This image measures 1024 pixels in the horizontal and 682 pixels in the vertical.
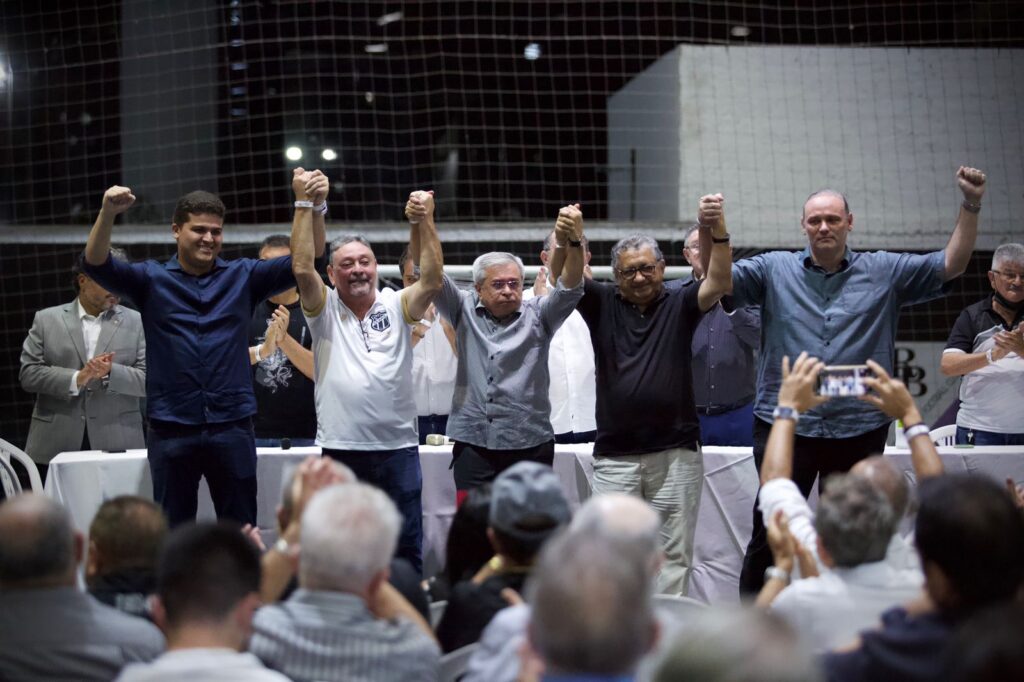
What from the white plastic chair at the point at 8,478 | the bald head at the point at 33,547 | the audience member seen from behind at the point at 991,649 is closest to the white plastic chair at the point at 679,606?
the audience member seen from behind at the point at 991,649

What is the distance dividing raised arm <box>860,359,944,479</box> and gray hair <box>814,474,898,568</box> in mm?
503

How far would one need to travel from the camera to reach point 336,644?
1905 mm

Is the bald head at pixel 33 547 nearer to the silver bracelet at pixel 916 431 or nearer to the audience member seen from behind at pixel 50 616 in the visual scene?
the audience member seen from behind at pixel 50 616

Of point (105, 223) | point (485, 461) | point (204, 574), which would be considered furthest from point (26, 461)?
point (204, 574)

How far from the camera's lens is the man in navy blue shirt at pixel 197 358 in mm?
3748

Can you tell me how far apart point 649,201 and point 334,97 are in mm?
2342

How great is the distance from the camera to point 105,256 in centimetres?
372

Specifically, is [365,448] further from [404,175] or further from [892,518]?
[404,175]

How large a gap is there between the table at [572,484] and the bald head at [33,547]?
7.44ft

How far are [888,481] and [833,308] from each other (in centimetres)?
154

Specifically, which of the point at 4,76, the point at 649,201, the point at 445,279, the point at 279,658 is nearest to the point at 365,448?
the point at 445,279

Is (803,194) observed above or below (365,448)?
above

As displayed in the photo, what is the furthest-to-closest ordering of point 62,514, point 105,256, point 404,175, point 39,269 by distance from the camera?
point 404,175 → point 39,269 → point 105,256 → point 62,514

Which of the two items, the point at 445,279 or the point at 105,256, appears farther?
the point at 445,279
